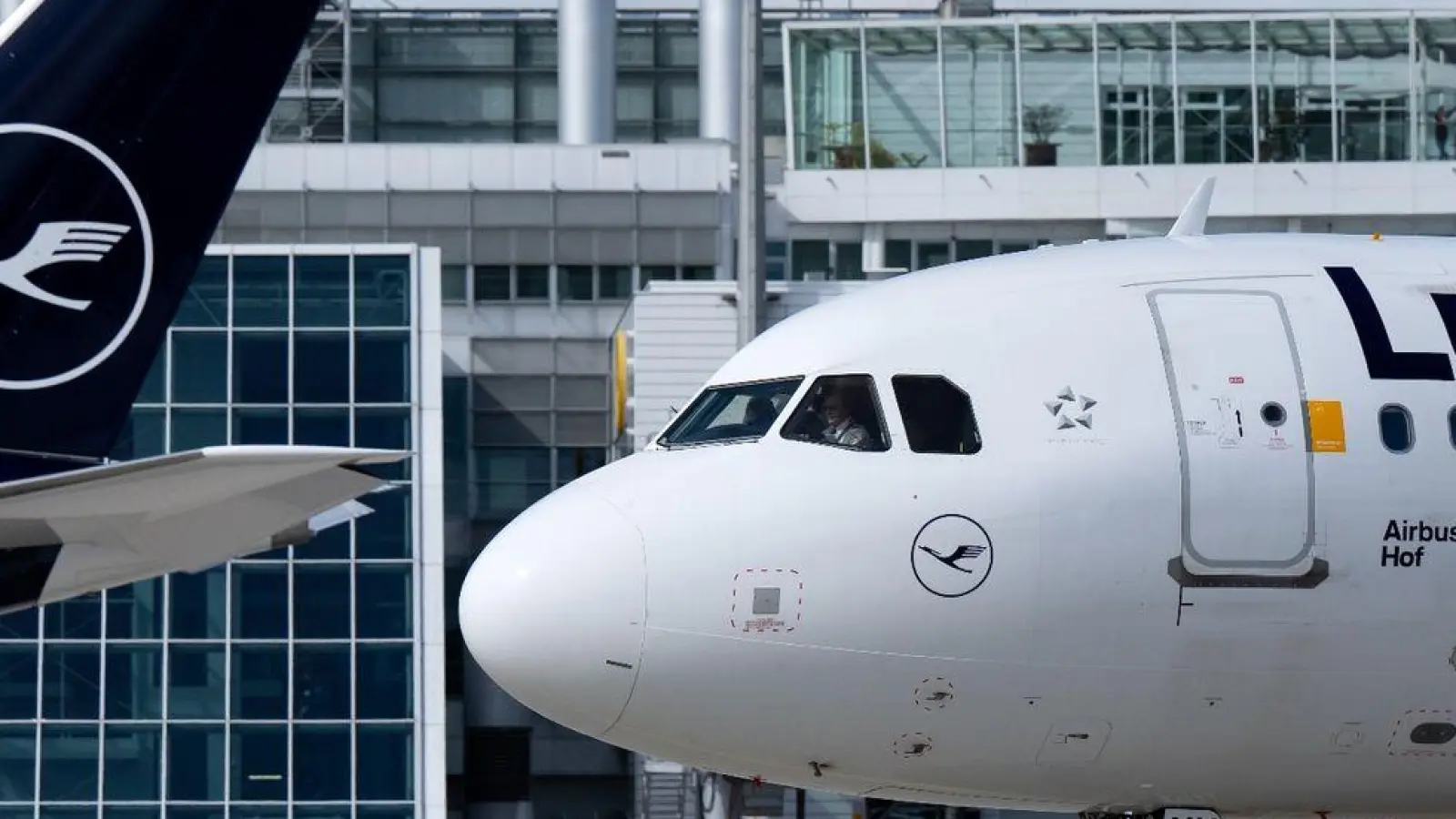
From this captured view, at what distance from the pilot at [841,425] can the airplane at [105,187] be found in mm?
3441

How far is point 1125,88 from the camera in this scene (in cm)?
5369

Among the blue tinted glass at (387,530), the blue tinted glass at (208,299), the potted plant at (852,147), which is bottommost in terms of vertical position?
the blue tinted glass at (387,530)

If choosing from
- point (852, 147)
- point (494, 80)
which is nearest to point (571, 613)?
point (852, 147)

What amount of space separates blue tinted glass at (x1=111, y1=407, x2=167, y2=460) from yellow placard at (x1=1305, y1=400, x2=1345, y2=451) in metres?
31.7

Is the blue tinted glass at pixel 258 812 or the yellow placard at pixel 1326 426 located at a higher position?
the yellow placard at pixel 1326 426

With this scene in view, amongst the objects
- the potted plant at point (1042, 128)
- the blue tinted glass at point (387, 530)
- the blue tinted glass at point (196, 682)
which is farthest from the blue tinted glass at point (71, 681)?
the potted plant at point (1042, 128)

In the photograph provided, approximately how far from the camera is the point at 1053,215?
54.1 metres

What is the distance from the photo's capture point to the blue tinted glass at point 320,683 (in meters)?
44.4

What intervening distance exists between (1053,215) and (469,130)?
3787 cm

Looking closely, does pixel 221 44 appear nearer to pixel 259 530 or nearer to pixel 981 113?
pixel 259 530

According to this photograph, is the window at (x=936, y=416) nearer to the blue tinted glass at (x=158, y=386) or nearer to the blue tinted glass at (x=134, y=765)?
the blue tinted glass at (x=134, y=765)

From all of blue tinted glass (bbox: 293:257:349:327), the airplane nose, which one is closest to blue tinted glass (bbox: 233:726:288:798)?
blue tinted glass (bbox: 293:257:349:327)

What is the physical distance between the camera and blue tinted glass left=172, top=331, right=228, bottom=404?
44.9m

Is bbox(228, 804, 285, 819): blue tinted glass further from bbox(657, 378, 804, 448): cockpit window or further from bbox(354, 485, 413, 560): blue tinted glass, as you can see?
bbox(657, 378, 804, 448): cockpit window
